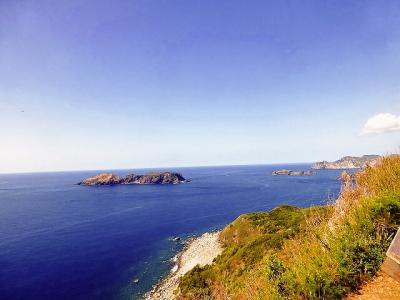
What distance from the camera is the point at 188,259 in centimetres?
4991

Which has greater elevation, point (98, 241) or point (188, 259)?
point (98, 241)

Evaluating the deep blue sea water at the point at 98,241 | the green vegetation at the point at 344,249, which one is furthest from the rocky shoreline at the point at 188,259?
the green vegetation at the point at 344,249

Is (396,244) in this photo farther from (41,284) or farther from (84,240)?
(84,240)

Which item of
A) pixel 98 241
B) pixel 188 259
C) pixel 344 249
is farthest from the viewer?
pixel 98 241

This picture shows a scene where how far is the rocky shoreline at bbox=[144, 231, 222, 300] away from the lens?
37697 millimetres

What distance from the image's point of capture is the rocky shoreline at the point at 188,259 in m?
37.7

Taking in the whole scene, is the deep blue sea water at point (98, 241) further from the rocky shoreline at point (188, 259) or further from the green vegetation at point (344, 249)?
the rocky shoreline at point (188, 259)

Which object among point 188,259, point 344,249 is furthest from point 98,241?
point 344,249

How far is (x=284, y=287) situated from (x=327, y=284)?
111 centimetres

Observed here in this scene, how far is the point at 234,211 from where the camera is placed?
93.9m

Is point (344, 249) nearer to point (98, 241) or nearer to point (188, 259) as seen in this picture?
point (188, 259)

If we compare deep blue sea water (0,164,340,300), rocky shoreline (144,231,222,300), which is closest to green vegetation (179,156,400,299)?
deep blue sea water (0,164,340,300)

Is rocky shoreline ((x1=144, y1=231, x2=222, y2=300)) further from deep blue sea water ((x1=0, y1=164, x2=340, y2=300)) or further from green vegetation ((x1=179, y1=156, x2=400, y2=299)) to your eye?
green vegetation ((x1=179, y1=156, x2=400, y2=299))

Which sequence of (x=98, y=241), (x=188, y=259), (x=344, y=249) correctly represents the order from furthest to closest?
1. (x=98, y=241)
2. (x=188, y=259)
3. (x=344, y=249)
